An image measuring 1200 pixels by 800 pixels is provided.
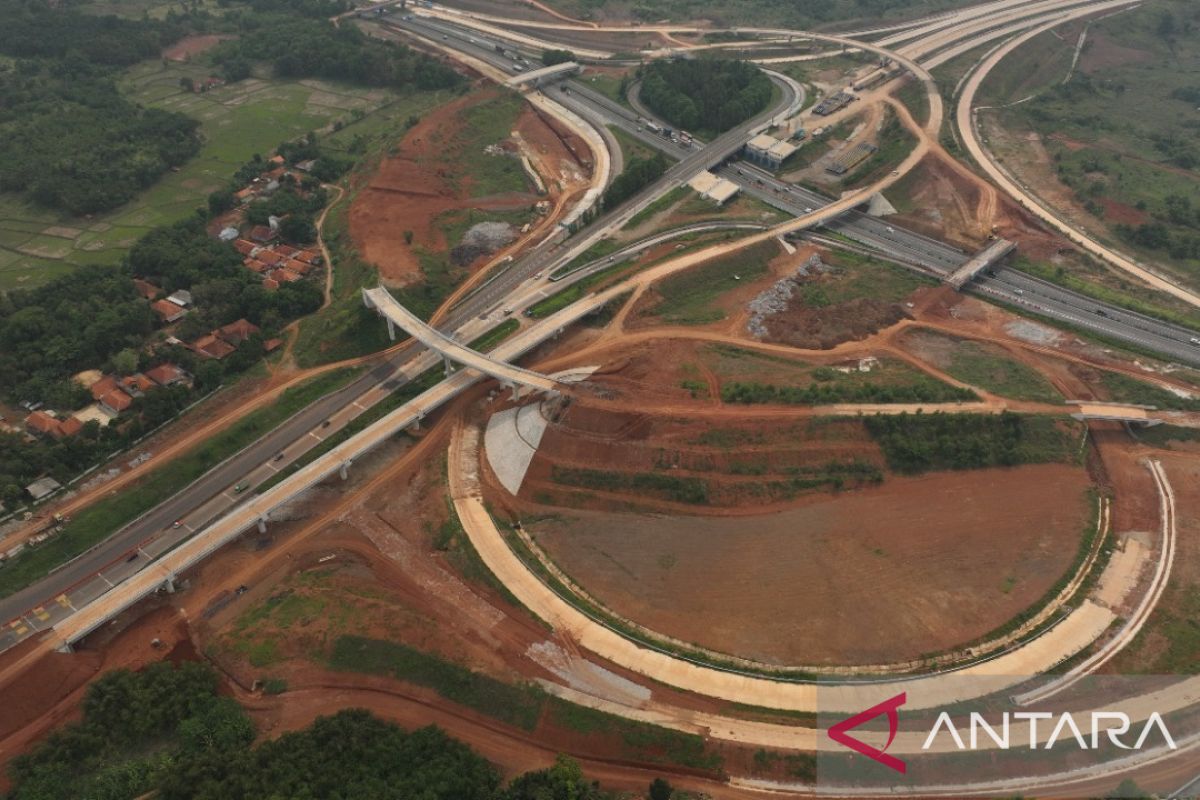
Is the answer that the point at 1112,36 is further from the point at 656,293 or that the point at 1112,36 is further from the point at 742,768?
the point at 742,768

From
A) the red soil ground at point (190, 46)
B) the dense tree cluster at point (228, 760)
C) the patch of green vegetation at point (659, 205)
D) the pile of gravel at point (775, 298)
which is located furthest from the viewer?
the red soil ground at point (190, 46)

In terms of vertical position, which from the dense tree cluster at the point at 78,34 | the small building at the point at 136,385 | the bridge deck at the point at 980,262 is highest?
the bridge deck at the point at 980,262

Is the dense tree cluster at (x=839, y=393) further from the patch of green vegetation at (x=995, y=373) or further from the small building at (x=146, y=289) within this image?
the small building at (x=146, y=289)

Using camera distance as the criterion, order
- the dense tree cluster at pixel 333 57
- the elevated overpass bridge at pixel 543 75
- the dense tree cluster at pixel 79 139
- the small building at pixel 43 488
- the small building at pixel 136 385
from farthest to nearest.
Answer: the dense tree cluster at pixel 333 57 < the elevated overpass bridge at pixel 543 75 < the dense tree cluster at pixel 79 139 < the small building at pixel 136 385 < the small building at pixel 43 488

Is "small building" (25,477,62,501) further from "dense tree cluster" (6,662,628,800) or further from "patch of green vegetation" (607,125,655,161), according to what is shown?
"patch of green vegetation" (607,125,655,161)

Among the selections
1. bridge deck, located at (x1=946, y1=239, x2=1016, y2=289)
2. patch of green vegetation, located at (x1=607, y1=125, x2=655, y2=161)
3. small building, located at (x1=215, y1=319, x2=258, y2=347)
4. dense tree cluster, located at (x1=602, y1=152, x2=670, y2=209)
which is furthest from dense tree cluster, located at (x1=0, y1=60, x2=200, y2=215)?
bridge deck, located at (x1=946, y1=239, x2=1016, y2=289)

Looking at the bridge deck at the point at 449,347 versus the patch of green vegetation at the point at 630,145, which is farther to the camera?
the patch of green vegetation at the point at 630,145

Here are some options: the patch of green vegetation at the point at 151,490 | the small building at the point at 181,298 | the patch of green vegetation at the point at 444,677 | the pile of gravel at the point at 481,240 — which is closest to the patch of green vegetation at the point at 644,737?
the patch of green vegetation at the point at 444,677
